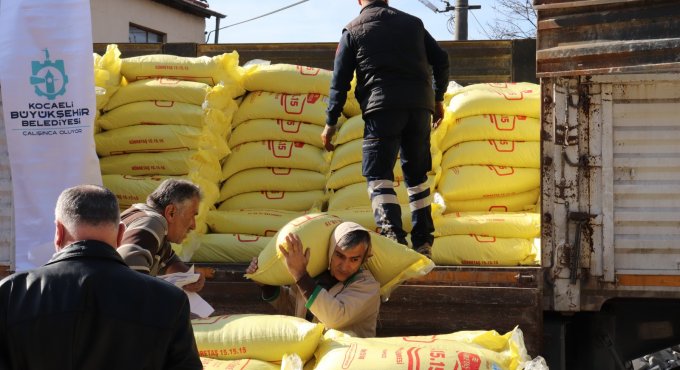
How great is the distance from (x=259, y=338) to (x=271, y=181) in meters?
2.09

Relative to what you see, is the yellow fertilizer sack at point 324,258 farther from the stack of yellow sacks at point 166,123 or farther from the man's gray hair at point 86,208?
the man's gray hair at point 86,208

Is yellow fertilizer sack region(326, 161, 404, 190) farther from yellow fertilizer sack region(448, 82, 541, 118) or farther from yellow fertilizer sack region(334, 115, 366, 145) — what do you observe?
yellow fertilizer sack region(448, 82, 541, 118)

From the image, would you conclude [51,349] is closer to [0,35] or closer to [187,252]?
[187,252]

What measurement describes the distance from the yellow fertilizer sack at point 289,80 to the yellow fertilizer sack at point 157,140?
1.59 ft

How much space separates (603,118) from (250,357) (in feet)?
6.73

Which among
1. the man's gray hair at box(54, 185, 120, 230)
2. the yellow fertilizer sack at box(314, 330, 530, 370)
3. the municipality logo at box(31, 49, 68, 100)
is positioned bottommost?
the yellow fertilizer sack at box(314, 330, 530, 370)

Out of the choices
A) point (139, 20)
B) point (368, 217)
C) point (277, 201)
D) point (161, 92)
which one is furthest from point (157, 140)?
point (139, 20)

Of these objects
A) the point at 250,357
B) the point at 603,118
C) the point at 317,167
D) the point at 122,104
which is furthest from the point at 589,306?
the point at 122,104

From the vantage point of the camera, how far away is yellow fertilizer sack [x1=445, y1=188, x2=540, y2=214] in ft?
18.4

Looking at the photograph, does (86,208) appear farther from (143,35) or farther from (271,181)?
(143,35)

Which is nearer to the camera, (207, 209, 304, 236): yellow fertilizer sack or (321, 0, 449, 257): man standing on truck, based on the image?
(321, 0, 449, 257): man standing on truck

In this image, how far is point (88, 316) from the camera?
2355mm

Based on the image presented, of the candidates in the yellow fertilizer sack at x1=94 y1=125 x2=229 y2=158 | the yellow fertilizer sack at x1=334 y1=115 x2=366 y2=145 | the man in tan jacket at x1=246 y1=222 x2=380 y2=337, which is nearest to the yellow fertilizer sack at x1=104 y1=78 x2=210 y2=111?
the yellow fertilizer sack at x1=94 y1=125 x2=229 y2=158

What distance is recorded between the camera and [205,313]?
13.3ft
